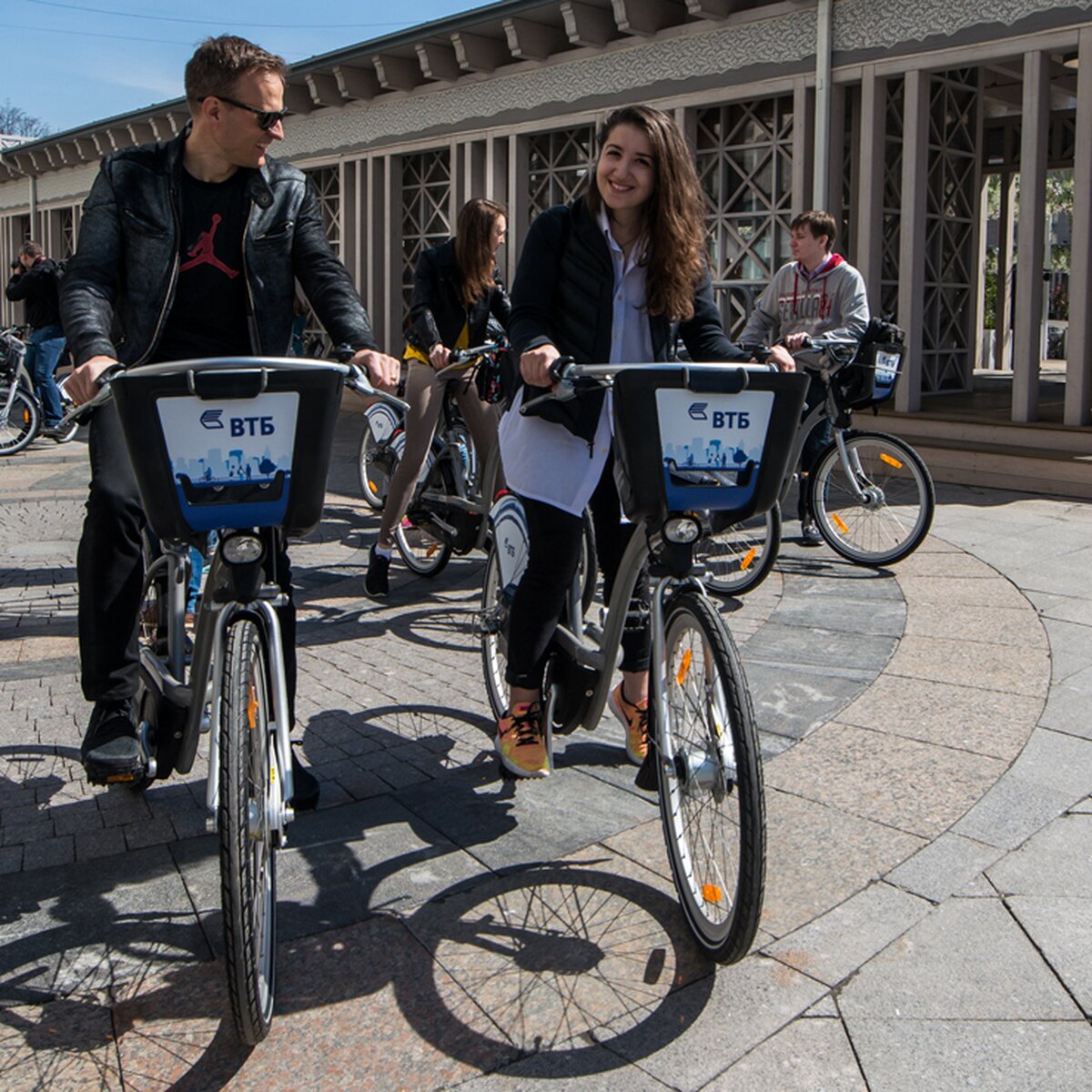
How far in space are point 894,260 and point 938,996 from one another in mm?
10103

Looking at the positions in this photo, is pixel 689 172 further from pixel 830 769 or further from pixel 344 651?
pixel 344 651

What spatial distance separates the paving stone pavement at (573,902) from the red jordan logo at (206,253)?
4.95 ft

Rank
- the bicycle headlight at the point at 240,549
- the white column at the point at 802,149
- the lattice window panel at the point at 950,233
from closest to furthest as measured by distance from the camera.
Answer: the bicycle headlight at the point at 240,549 < the white column at the point at 802,149 < the lattice window panel at the point at 950,233

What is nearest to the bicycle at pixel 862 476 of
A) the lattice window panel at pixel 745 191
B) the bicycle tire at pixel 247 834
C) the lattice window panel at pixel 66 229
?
the bicycle tire at pixel 247 834

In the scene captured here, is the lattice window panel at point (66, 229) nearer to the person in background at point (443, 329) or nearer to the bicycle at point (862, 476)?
the person in background at point (443, 329)

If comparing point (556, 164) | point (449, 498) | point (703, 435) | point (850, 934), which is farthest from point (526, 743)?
point (556, 164)

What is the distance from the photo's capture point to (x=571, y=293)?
11.4 feet

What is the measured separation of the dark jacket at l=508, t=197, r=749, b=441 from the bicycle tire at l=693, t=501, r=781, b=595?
2.67 m

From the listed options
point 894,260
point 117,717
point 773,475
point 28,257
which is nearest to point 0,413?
point 28,257

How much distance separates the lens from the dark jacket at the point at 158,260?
10.8ft

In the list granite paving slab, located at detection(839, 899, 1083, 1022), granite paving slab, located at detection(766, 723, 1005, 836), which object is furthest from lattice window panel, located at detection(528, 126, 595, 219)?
granite paving slab, located at detection(839, 899, 1083, 1022)

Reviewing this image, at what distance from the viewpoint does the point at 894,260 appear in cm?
1178

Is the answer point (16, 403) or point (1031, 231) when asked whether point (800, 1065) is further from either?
point (16, 403)

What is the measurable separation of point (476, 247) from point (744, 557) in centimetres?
209
